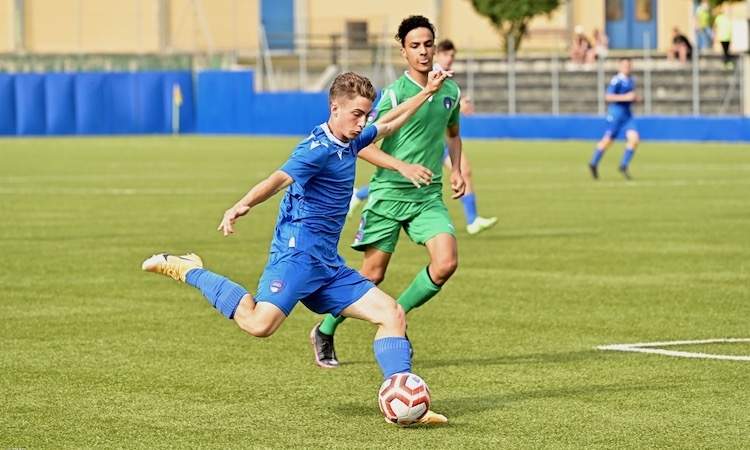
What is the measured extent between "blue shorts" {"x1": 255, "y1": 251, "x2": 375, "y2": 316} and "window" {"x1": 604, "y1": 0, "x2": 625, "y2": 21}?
2407 inches

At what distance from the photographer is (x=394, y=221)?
10383 mm

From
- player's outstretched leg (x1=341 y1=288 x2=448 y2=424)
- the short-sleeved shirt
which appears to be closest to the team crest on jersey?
player's outstretched leg (x1=341 y1=288 x2=448 y2=424)

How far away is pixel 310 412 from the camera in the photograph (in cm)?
841

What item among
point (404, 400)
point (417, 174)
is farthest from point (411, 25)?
point (404, 400)

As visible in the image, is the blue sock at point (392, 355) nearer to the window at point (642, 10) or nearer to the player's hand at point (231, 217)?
the player's hand at point (231, 217)

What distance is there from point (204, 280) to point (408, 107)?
1.68 metres

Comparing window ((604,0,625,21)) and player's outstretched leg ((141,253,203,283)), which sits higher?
window ((604,0,625,21))

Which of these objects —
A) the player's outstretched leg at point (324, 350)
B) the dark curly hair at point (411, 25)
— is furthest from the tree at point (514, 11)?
the player's outstretched leg at point (324, 350)

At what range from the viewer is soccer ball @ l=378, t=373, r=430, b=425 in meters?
7.90

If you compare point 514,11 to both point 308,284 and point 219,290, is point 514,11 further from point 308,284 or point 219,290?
point 308,284

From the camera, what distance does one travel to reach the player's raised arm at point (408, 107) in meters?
9.34

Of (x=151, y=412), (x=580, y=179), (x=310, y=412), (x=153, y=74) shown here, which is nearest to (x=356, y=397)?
(x=310, y=412)

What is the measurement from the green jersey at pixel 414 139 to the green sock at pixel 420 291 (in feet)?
1.73

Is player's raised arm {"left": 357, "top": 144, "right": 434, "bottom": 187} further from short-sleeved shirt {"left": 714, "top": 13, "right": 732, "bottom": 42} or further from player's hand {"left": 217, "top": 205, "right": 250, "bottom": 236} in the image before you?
short-sleeved shirt {"left": 714, "top": 13, "right": 732, "bottom": 42}
